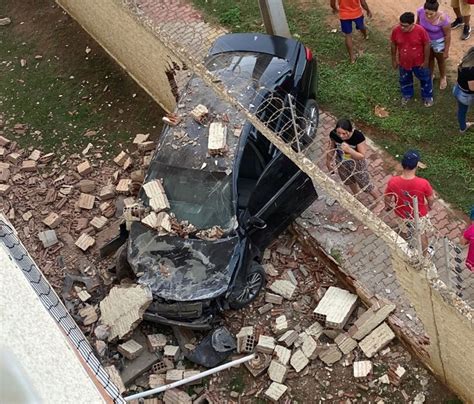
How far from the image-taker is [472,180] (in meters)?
9.25

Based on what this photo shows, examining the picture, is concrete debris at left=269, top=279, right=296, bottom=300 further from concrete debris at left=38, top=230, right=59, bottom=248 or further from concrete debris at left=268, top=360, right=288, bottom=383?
concrete debris at left=38, top=230, right=59, bottom=248

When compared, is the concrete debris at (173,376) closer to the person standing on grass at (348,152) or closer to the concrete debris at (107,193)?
the person standing on grass at (348,152)

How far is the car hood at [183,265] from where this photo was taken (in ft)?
26.5

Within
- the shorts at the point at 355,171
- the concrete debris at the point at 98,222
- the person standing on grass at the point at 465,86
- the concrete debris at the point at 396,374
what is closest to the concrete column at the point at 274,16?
the person standing on grass at the point at 465,86

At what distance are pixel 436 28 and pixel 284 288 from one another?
4.09 m

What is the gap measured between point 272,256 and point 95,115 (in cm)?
406

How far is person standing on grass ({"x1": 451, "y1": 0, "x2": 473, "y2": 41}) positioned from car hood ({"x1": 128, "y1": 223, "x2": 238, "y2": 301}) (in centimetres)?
532

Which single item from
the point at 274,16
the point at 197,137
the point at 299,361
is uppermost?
the point at 274,16

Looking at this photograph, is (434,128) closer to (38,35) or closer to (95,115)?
(95,115)

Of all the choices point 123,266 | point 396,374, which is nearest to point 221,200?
point 123,266

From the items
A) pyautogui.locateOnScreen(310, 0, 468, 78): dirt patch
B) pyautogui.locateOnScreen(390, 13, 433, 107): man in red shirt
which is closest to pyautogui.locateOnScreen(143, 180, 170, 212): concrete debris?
pyautogui.locateOnScreen(390, 13, 433, 107): man in red shirt

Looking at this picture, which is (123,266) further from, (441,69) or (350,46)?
(441,69)

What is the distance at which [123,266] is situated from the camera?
8719mm

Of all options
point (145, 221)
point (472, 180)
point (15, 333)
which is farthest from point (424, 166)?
point (15, 333)
